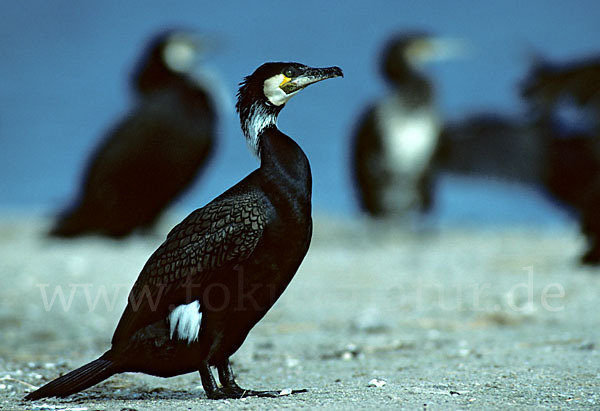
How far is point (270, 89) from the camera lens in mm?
3641

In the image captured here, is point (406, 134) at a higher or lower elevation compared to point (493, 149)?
higher

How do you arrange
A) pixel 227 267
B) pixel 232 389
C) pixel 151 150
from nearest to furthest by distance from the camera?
pixel 227 267 < pixel 232 389 < pixel 151 150

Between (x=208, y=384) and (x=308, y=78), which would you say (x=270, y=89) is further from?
(x=208, y=384)

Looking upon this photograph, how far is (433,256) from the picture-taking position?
9523 millimetres

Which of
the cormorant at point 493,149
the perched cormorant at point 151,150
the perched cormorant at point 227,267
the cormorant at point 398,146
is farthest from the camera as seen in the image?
the cormorant at point 493,149

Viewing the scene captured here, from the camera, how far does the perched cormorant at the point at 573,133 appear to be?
8.36 metres

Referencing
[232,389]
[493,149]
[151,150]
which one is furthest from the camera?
[493,149]

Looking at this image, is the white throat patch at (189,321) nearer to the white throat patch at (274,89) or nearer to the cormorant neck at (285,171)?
the cormorant neck at (285,171)

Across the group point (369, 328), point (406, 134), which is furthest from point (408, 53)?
point (369, 328)

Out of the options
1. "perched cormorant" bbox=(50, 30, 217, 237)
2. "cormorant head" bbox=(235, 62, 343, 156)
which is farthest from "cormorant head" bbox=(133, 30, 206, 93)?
"cormorant head" bbox=(235, 62, 343, 156)

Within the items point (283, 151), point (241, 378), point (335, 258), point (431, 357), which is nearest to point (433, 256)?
point (335, 258)

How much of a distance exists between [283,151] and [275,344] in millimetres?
2137

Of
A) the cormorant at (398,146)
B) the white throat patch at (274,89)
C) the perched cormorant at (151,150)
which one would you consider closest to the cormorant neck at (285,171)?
the white throat patch at (274,89)

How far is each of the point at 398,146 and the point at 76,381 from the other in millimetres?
9102
